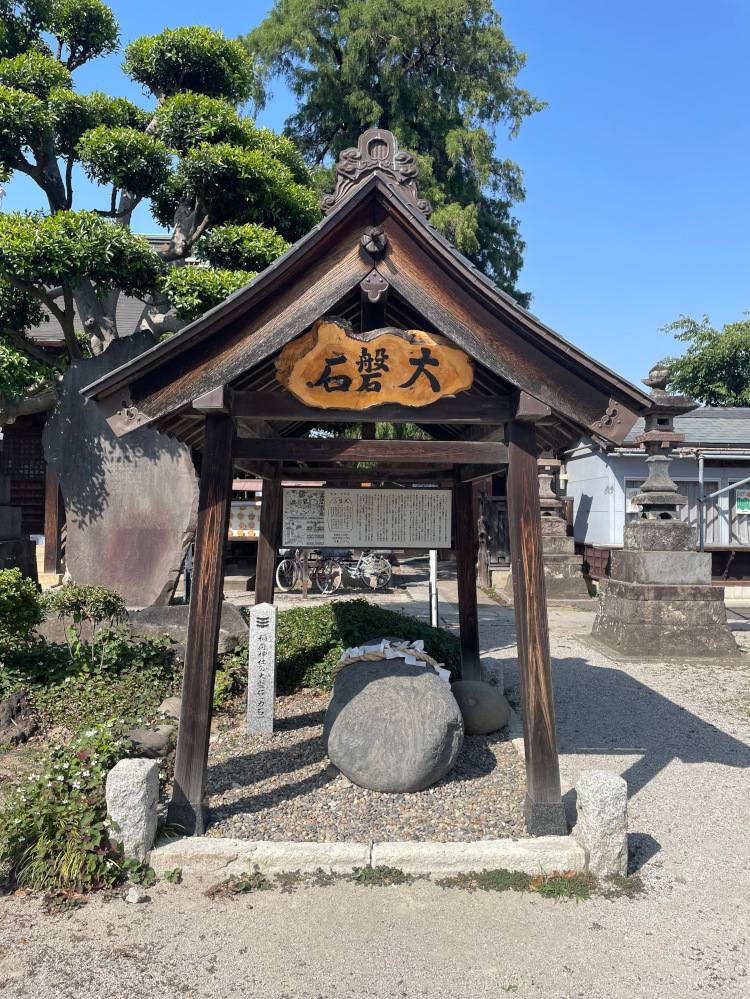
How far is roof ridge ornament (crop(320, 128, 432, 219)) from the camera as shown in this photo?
4383mm

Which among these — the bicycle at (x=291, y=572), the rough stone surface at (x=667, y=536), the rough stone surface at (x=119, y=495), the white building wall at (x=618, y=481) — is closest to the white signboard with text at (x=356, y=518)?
the rough stone surface at (x=119, y=495)

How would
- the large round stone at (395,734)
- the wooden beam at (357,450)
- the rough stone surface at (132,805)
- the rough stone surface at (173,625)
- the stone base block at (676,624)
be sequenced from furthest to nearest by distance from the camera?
1. the stone base block at (676,624)
2. the rough stone surface at (173,625)
3. the large round stone at (395,734)
4. the wooden beam at (357,450)
5. the rough stone surface at (132,805)

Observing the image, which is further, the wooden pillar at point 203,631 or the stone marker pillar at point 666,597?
the stone marker pillar at point 666,597

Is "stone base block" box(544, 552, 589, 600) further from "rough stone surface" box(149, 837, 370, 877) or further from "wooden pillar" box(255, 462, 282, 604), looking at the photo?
"rough stone surface" box(149, 837, 370, 877)

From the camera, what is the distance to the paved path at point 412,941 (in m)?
2.98

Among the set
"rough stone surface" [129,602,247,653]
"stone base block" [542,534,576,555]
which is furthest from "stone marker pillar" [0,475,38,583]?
"stone base block" [542,534,576,555]

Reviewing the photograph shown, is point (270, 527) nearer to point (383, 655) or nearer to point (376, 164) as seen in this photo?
point (383, 655)

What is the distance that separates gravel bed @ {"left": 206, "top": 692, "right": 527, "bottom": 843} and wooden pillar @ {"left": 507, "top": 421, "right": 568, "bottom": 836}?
11.2 inches

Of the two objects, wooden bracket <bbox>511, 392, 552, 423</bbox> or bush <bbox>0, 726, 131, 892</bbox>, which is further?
wooden bracket <bbox>511, 392, 552, 423</bbox>

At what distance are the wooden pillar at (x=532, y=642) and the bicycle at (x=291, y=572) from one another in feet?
41.4

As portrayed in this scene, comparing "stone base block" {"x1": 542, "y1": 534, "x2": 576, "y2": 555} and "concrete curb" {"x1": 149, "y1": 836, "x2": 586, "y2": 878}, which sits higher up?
"stone base block" {"x1": 542, "y1": 534, "x2": 576, "y2": 555}

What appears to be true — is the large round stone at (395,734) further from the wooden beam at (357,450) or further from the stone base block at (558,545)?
the stone base block at (558,545)

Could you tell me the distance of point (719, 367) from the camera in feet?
89.2

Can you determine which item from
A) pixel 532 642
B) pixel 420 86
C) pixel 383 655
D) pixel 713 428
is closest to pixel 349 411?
pixel 532 642
